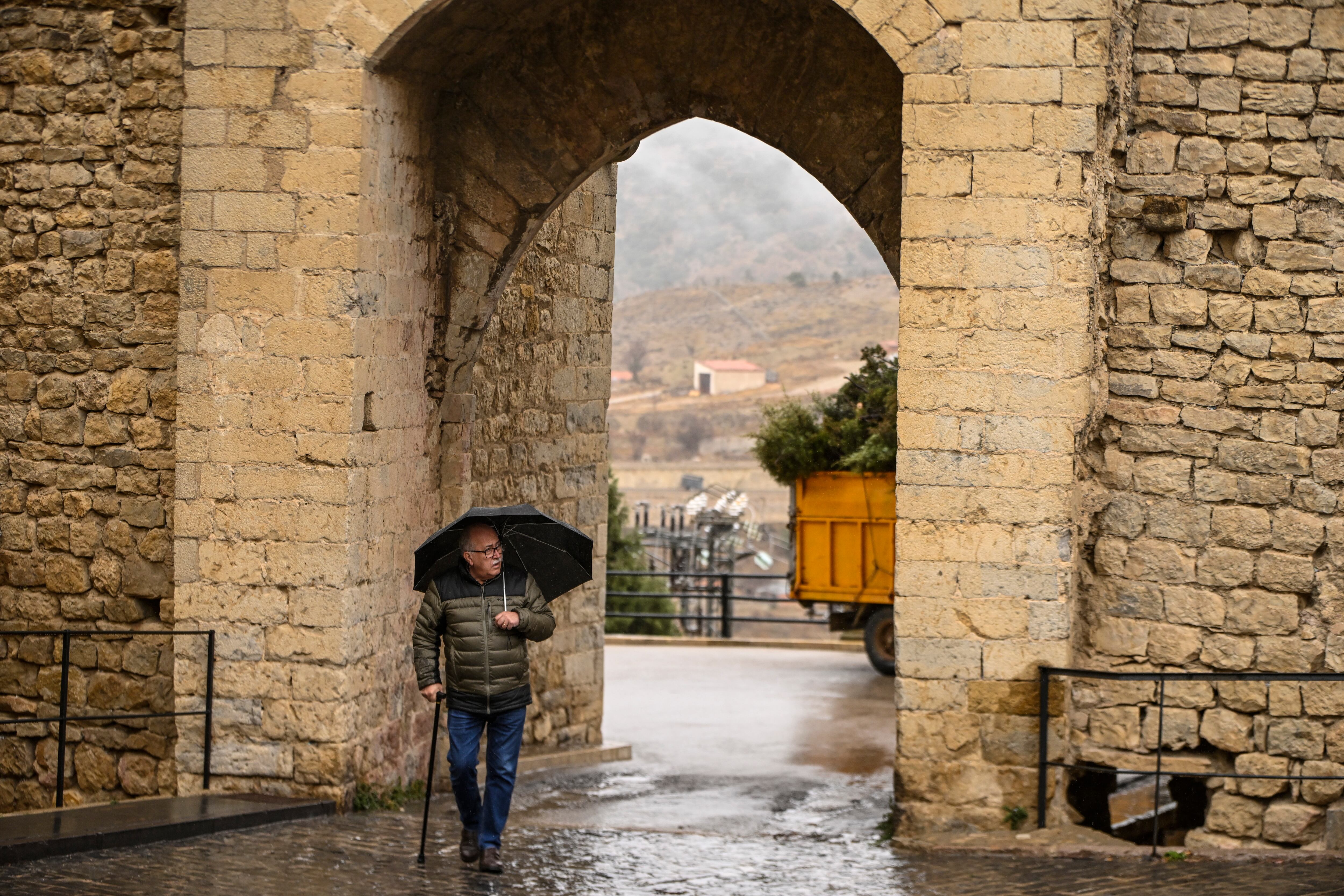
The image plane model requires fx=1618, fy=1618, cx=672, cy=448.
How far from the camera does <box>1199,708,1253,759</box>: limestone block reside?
24.1 feet

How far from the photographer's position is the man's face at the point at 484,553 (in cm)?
629

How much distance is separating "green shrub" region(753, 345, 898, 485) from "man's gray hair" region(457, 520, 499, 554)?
6579 millimetres

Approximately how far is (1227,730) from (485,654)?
3.44m

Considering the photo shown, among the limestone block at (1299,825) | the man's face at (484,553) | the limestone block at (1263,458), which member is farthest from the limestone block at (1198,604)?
the man's face at (484,553)

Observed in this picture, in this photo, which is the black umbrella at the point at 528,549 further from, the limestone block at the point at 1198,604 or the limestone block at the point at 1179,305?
the limestone block at the point at 1179,305

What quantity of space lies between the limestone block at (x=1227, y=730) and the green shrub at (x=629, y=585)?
50.7 feet

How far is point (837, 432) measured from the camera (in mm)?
13148

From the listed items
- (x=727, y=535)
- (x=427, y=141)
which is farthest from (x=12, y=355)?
(x=727, y=535)

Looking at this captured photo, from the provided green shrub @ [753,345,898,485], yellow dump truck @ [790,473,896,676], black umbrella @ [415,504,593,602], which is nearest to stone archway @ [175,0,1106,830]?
black umbrella @ [415,504,593,602]

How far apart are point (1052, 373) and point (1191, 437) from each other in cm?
88

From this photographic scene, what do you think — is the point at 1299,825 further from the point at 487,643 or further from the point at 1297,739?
the point at 487,643

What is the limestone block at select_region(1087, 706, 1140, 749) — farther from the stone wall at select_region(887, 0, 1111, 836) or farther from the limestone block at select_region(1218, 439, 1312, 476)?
the limestone block at select_region(1218, 439, 1312, 476)

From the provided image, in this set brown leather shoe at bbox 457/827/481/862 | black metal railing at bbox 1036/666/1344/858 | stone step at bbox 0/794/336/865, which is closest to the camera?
stone step at bbox 0/794/336/865

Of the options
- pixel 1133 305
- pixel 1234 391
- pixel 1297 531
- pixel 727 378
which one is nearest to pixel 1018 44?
pixel 1133 305
